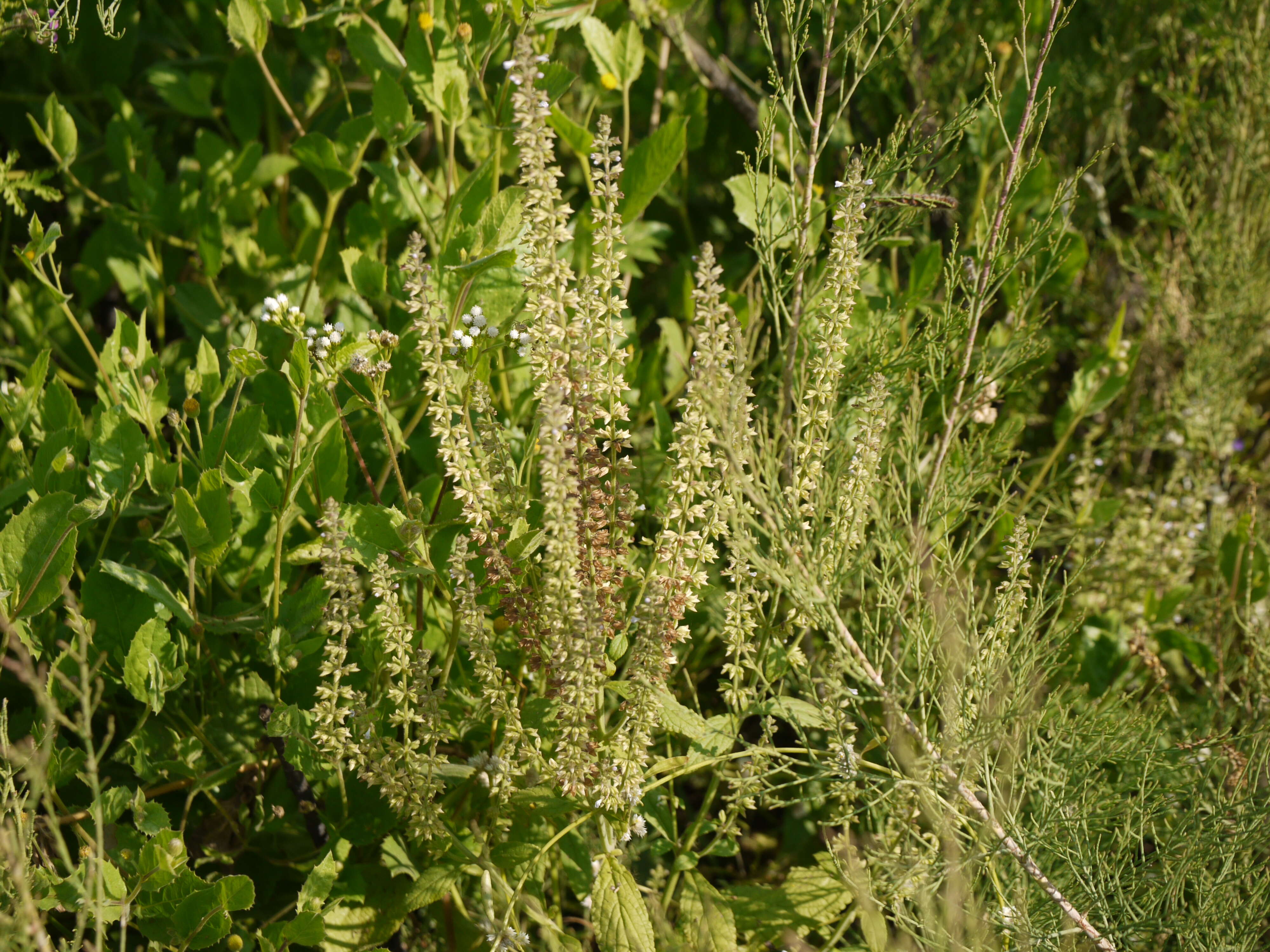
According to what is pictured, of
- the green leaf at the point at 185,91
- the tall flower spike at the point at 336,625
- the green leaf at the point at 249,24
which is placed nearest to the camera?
the tall flower spike at the point at 336,625

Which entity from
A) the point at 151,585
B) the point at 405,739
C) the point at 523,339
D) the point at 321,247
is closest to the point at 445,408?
the point at 523,339

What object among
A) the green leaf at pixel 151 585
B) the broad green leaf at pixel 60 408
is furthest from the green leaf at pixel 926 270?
the broad green leaf at pixel 60 408

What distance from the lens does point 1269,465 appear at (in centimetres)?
243

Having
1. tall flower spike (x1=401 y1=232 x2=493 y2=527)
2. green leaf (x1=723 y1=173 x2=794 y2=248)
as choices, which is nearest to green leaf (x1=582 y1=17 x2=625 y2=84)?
green leaf (x1=723 y1=173 x2=794 y2=248)

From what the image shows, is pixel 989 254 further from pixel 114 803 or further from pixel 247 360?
pixel 114 803

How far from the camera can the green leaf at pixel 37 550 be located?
129cm

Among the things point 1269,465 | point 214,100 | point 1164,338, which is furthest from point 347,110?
point 1269,465

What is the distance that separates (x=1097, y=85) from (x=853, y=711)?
68.6 inches

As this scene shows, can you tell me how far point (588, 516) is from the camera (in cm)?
123

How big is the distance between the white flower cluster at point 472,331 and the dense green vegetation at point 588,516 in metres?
0.01

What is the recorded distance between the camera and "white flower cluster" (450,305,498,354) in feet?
4.33

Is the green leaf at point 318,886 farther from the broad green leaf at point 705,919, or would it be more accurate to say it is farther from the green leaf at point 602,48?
the green leaf at point 602,48

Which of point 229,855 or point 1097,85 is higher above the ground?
point 1097,85

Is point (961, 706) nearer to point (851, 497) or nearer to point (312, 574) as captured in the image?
point (851, 497)
